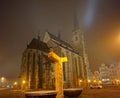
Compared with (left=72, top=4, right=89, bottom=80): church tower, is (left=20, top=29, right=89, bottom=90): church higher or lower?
lower

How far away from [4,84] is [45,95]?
335 feet

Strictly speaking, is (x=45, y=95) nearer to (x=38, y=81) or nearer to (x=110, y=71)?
(x=38, y=81)

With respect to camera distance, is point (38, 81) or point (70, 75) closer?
point (38, 81)

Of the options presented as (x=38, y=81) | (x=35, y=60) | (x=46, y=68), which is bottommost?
(x=38, y=81)

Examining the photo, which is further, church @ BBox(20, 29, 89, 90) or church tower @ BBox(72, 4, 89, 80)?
church tower @ BBox(72, 4, 89, 80)

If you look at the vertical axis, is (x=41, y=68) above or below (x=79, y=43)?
below

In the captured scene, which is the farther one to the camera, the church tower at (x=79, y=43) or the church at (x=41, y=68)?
the church tower at (x=79, y=43)

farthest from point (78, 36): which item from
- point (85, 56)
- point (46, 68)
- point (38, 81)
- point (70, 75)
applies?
point (38, 81)

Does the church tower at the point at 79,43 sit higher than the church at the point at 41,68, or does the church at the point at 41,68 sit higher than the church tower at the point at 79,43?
the church tower at the point at 79,43

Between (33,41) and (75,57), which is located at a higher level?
(33,41)

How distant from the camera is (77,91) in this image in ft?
37.0

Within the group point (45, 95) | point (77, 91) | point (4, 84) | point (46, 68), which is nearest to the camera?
point (45, 95)

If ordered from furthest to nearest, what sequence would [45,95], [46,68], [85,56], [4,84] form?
[4,84] < [85,56] < [46,68] < [45,95]

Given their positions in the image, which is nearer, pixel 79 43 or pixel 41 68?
pixel 41 68
